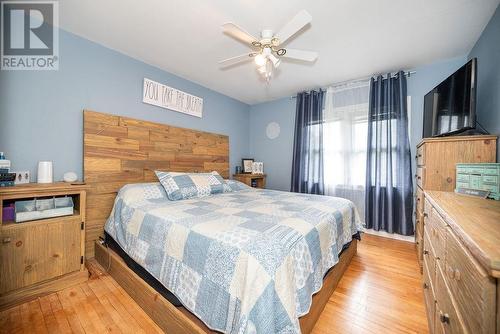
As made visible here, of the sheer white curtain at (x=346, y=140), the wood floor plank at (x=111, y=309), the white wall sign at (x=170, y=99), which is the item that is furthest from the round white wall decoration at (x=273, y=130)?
the wood floor plank at (x=111, y=309)

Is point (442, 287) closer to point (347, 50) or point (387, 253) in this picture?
point (387, 253)

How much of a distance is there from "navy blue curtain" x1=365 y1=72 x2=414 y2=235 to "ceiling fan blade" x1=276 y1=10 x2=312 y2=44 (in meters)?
2.06

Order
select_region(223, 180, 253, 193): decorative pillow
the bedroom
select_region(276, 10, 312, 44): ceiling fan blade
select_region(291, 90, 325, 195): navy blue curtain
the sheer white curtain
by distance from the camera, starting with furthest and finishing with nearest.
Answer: select_region(291, 90, 325, 195): navy blue curtain < the sheer white curtain < select_region(223, 180, 253, 193): decorative pillow < select_region(276, 10, 312, 44): ceiling fan blade < the bedroom

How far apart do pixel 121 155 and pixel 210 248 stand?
1.96 metres

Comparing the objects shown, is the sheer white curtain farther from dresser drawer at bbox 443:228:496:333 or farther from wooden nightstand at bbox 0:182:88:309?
wooden nightstand at bbox 0:182:88:309

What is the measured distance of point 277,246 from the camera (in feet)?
3.31

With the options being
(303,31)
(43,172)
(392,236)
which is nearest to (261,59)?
(303,31)

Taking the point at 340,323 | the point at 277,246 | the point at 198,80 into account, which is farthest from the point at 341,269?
the point at 198,80

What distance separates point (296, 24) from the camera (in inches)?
60.5

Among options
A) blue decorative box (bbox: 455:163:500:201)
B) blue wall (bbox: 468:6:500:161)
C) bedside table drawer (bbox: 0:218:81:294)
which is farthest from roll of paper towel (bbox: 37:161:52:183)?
blue wall (bbox: 468:6:500:161)

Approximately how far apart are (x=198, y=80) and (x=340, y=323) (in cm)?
341

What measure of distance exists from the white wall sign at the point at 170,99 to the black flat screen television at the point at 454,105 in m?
3.13

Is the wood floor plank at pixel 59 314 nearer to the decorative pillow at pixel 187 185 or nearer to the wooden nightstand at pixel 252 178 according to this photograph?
the decorative pillow at pixel 187 185

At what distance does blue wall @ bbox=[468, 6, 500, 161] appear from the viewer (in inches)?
66.6
